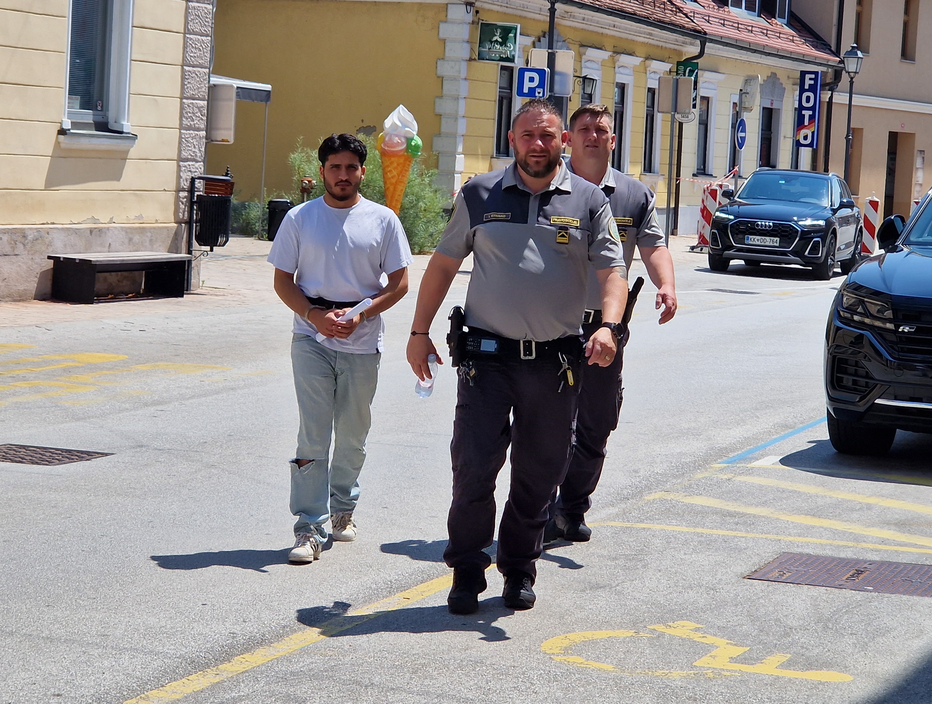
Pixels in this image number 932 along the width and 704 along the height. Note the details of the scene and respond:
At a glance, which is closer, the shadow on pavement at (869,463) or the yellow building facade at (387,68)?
the shadow on pavement at (869,463)

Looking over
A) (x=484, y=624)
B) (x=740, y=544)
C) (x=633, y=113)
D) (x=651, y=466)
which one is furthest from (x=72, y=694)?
(x=633, y=113)

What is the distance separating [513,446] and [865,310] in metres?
3.60

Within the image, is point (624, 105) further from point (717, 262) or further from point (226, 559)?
point (226, 559)

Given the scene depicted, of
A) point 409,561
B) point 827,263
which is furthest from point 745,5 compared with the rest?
point 409,561

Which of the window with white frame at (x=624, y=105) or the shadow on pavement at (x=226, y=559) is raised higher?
the window with white frame at (x=624, y=105)

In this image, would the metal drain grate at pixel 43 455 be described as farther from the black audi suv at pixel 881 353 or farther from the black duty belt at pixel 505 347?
the black audi suv at pixel 881 353

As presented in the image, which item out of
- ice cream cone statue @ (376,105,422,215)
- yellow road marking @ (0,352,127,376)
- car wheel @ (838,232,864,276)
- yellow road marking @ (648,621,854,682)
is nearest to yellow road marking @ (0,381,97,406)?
yellow road marking @ (0,352,127,376)

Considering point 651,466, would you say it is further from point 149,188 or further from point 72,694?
point 149,188

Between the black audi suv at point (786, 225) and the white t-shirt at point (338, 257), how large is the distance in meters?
18.5

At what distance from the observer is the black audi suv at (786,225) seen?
2366 cm

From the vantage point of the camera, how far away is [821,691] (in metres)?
4.41

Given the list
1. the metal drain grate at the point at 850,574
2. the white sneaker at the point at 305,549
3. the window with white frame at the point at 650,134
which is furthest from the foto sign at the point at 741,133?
the white sneaker at the point at 305,549

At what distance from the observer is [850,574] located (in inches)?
231

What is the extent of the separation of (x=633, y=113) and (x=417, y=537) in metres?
29.1
